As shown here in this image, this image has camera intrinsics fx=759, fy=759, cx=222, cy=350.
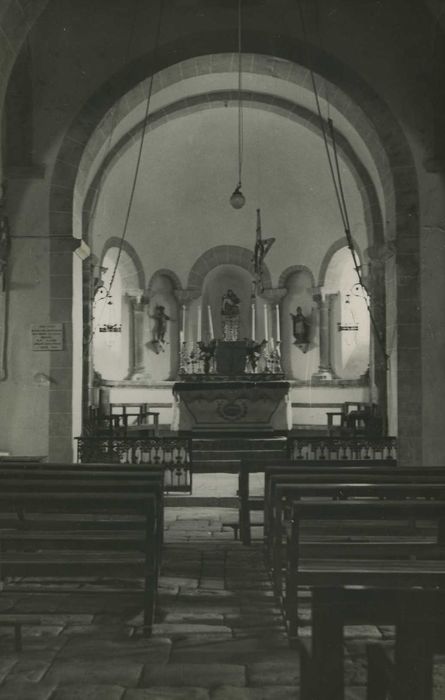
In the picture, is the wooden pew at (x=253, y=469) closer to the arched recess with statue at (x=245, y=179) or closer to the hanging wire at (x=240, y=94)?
the arched recess with statue at (x=245, y=179)

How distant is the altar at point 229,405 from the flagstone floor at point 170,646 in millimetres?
7919

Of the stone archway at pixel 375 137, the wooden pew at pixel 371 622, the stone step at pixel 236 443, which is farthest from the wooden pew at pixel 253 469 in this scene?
the stone step at pixel 236 443

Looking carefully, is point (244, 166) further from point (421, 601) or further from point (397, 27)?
point (421, 601)

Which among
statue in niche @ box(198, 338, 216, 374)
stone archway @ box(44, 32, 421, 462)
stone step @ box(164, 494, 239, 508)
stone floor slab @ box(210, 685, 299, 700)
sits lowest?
stone step @ box(164, 494, 239, 508)

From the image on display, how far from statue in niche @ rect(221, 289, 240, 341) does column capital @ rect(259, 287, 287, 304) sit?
0.68m

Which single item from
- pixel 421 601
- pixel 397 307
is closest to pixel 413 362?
pixel 397 307

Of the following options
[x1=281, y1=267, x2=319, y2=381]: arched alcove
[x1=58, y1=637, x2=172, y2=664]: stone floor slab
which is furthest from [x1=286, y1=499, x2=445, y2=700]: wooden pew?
[x1=281, y1=267, x2=319, y2=381]: arched alcove

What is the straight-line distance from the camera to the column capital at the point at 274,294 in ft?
55.6

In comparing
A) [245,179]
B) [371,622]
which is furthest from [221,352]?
[371,622]

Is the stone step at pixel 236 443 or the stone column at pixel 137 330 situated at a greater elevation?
the stone column at pixel 137 330

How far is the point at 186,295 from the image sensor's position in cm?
1706

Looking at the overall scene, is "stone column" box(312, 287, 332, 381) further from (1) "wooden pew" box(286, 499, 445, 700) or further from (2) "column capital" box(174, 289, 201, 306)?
(1) "wooden pew" box(286, 499, 445, 700)

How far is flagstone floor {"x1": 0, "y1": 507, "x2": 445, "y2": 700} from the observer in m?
3.24

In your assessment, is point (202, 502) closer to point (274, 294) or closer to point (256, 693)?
point (256, 693)
